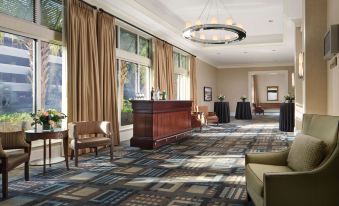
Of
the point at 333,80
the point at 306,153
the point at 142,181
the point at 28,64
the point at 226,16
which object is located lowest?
the point at 142,181

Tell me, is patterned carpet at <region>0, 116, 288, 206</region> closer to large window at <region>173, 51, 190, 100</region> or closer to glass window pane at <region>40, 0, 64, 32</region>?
glass window pane at <region>40, 0, 64, 32</region>

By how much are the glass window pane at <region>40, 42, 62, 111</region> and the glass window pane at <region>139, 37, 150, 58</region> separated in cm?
338

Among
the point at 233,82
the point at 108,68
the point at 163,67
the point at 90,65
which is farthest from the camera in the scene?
the point at 233,82

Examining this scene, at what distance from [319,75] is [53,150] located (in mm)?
4874

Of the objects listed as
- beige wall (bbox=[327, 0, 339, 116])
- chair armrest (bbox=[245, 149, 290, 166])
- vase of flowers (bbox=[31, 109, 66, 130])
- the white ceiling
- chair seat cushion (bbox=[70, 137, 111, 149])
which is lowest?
chair seat cushion (bbox=[70, 137, 111, 149])

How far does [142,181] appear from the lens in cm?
396

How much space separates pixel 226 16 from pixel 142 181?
261 inches

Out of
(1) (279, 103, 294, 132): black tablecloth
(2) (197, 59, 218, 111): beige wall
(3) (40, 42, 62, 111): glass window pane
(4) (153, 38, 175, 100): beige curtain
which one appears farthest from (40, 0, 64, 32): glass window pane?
A: (2) (197, 59, 218, 111): beige wall

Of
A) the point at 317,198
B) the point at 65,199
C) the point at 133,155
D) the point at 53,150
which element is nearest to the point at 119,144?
the point at 133,155

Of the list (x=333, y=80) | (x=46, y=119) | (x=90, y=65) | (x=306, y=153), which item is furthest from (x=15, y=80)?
(x=333, y=80)

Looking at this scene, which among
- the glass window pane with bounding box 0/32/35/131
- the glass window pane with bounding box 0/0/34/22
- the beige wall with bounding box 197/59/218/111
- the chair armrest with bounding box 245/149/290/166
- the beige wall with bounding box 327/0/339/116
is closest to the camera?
the chair armrest with bounding box 245/149/290/166

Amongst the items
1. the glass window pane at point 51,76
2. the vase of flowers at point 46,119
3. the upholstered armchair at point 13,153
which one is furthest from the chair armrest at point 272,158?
the glass window pane at point 51,76

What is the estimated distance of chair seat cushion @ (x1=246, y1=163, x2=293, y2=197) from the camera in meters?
2.43

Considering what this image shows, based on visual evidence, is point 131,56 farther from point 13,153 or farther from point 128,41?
point 13,153
